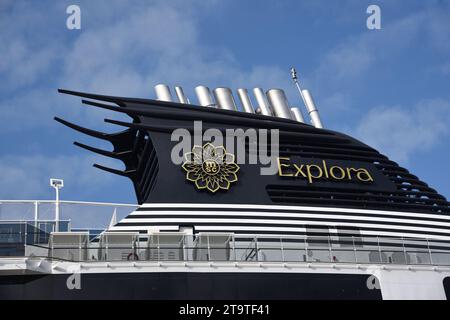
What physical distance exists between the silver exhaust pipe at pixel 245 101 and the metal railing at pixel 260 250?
8924 mm

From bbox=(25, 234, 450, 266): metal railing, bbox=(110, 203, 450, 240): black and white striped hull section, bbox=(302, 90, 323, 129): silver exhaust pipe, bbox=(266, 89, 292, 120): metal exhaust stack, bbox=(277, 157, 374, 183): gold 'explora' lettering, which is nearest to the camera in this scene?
bbox=(25, 234, 450, 266): metal railing

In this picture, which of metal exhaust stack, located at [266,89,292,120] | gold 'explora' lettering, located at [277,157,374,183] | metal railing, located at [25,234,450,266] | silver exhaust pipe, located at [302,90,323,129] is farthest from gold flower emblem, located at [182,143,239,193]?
silver exhaust pipe, located at [302,90,323,129]

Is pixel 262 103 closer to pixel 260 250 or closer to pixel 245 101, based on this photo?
pixel 245 101

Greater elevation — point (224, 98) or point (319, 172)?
point (224, 98)

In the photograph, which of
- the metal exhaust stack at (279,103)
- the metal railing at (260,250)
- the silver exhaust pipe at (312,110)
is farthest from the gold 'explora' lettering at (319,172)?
the silver exhaust pipe at (312,110)

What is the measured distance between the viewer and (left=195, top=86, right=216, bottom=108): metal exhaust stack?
34625mm

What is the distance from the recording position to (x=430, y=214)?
32.3 m

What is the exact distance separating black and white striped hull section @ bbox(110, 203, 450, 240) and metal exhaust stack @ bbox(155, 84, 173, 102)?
6870 mm

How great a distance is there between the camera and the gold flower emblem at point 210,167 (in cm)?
3002

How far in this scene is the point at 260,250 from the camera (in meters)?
27.1

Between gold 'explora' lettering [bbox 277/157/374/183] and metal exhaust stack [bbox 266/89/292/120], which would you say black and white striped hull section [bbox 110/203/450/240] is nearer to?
gold 'explora' lettering [bbox 277/157/374/183]

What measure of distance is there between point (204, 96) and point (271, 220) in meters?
8.07

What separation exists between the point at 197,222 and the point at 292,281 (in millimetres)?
4509

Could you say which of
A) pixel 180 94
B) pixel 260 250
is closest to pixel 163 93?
pixel 180 94
